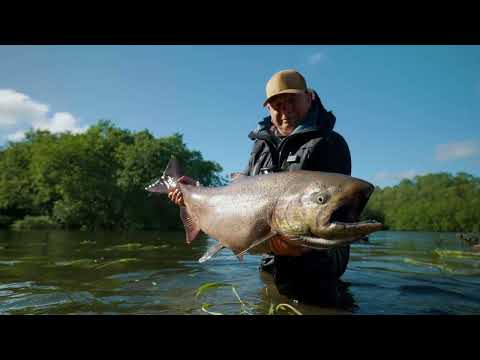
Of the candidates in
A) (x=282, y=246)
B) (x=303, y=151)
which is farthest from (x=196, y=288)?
(x=303, y=151)

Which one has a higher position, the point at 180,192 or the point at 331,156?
the point at 331,156

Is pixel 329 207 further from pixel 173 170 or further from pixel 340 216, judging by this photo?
pixel 173 170

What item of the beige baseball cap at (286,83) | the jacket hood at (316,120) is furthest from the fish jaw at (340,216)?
the beige baseball cap at (286,83)

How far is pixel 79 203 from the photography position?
49.6m

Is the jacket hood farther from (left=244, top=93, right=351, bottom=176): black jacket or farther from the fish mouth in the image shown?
the fish mouth

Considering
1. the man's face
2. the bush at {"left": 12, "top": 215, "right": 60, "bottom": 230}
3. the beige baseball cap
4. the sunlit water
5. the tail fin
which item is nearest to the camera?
the sunlit water

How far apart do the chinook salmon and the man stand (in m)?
0.88

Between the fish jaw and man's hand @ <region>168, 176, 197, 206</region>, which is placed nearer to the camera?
the fish jaw

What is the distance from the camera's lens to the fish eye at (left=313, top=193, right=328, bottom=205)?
316cm

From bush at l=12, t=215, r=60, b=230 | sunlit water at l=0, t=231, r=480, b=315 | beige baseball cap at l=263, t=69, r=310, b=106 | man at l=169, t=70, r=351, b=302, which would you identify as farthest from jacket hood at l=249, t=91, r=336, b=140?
bush at l=12, t=215, r=60, b=230

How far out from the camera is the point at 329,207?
10.3 feet

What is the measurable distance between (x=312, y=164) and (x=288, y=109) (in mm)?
939
